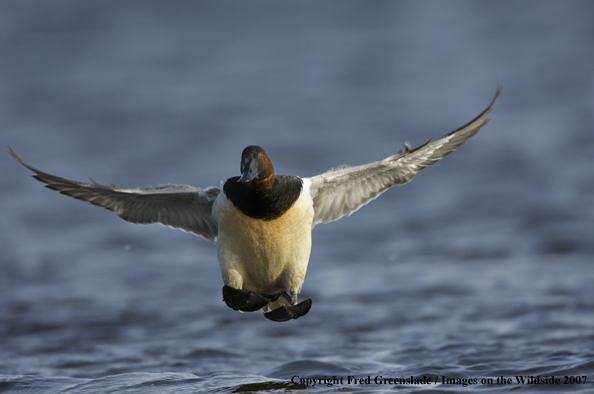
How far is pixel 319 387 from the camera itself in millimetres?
7219

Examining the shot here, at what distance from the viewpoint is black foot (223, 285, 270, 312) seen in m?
6.50

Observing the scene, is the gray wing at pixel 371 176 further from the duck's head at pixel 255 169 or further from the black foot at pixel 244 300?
the black foot at pixel 244 300

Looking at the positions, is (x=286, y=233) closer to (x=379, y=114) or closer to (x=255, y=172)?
(x=255, y=172)

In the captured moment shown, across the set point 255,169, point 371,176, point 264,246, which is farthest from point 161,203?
point 371,176

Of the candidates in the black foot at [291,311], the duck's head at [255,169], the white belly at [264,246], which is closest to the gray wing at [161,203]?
the white belly at [264,246]

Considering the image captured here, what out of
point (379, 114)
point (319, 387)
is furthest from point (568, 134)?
point (319, 387)

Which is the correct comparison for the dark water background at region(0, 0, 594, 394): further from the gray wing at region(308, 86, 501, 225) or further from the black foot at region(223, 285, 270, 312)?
the gray wing at region(308, 86, 501, 225)

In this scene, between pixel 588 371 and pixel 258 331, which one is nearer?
pixel 588 371

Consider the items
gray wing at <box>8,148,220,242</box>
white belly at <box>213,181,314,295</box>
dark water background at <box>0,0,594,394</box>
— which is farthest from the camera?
dark water background at <box>0,0,594,394</box>

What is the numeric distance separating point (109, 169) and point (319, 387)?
1134 centimetres

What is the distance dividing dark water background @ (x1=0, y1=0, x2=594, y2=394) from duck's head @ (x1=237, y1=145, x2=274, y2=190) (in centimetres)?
240

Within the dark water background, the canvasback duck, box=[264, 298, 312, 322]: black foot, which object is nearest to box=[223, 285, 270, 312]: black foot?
the canvasback duck

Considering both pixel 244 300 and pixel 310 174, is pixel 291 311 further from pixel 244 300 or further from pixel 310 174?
pixel 310 174

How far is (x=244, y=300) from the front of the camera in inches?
256
